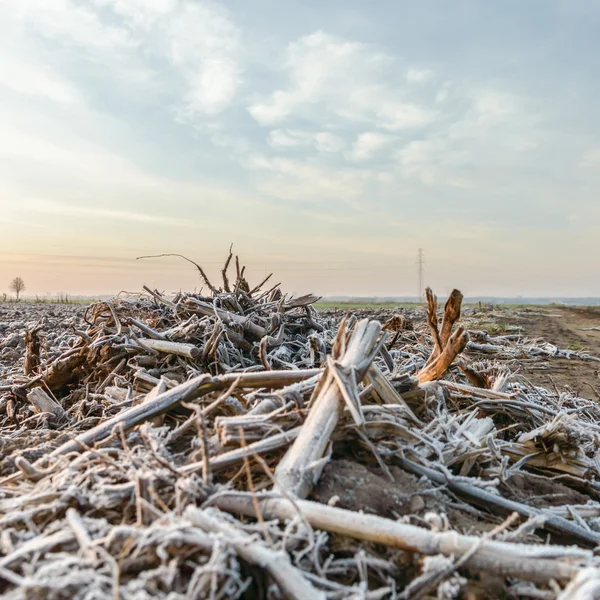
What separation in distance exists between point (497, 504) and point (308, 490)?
97cm

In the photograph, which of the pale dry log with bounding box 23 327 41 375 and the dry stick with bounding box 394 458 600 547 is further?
the pale dry log with bounding box 23 327 41 375

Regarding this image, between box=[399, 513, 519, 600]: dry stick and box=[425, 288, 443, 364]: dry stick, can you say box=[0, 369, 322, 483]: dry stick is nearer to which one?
box=[425, 288, 443, 364]: dry stick

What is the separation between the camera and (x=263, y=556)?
154 cm

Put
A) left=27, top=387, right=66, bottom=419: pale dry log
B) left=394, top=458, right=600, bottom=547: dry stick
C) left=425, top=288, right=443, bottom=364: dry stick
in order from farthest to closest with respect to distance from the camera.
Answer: left=27, top=387, right=66, bottom=419: pale dry log < left=425, top=288, right=443, bottom=364: dry stick < left=394, top=458, right=600, bottom=547: dry stick

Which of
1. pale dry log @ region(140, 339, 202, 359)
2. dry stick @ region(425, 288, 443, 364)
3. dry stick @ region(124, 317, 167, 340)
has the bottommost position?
pale dry log @ region(140, 339, 202, 359)

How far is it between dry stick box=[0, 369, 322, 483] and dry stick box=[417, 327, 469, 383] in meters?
1.00

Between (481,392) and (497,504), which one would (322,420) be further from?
(481,392)

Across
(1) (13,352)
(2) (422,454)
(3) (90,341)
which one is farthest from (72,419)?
(1) (13,352)

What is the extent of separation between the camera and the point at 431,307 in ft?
11.5

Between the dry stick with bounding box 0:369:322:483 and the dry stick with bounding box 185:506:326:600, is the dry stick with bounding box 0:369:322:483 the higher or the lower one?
the higher one

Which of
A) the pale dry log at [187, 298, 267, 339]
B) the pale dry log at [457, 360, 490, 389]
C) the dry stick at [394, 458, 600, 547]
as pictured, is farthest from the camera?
the pale dry log at [187, 298, 267, 339]

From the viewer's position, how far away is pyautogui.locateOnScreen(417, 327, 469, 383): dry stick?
3.25 m

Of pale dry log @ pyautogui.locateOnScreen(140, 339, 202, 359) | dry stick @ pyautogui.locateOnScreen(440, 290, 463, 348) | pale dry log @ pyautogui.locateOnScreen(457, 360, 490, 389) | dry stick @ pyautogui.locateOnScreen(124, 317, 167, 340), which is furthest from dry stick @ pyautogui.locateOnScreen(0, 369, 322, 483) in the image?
dry stick @ pyautogui.locateOnScreen(124, 317, 167, 340)

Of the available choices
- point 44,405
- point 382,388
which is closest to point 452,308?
point 382,388
